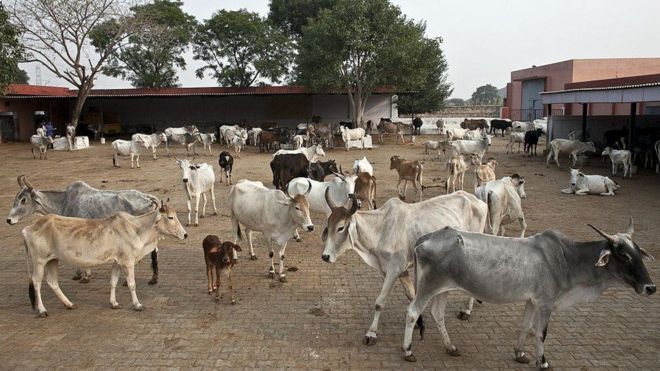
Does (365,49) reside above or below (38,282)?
above

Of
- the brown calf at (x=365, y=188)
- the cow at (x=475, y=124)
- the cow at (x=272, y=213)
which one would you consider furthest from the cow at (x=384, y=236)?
the cow at (x=475, y=124)

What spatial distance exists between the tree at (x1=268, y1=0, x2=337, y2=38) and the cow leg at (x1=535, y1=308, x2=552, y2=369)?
40107mm

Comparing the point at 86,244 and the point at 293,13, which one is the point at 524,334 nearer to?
the point at 86,244

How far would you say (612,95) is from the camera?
18250 millimetres

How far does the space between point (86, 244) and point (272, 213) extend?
273cm

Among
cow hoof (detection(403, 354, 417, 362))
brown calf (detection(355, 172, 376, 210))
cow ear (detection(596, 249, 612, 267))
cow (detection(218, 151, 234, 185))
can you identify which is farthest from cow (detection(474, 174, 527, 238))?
cow (detection(218, 151, 234, 185))

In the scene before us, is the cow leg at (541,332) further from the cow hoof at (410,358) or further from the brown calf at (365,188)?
the brown calf at (365,188)

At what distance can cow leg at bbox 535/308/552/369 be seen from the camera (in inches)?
195

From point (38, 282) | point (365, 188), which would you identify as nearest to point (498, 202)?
point (365, 188)

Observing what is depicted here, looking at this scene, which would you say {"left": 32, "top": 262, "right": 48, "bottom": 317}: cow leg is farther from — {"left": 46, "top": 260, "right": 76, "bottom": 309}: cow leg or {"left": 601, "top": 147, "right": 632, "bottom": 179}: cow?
{"left": 601, "top": 147, "right": 632, "bottom": 179}: cow

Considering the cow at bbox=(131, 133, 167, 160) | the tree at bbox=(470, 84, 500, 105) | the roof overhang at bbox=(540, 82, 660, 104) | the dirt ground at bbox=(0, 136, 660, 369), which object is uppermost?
the tree at bbox=(470, 84, 500, 105)

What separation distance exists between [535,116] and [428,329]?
136ft

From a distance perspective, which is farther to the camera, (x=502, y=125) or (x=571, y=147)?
(x=502, y=125)

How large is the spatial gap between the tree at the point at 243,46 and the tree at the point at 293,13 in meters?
3.18
